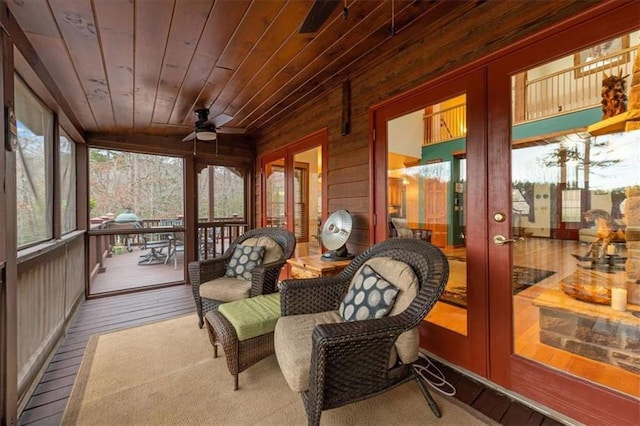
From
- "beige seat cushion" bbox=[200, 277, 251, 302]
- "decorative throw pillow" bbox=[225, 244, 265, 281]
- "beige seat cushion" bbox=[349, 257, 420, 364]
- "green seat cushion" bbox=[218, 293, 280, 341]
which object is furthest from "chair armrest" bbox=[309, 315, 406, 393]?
"decorative throw pillow" bbox=[225, 244, 265, 281]

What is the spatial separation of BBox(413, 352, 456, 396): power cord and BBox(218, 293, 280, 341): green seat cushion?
1.02 m

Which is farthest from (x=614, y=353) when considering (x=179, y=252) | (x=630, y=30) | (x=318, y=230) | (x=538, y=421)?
(x=179, y=252)

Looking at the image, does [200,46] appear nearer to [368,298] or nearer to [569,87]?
[368,298]

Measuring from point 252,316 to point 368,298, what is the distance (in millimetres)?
842

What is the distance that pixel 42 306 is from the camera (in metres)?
2.29

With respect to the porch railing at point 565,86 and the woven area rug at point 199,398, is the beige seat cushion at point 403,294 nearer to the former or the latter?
the woven area rug at point 199,398

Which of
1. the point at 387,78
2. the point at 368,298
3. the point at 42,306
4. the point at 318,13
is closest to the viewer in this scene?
the point at 318,13

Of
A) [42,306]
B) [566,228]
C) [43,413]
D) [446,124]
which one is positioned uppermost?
[446,124]

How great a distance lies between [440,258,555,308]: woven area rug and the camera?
1.82 metres

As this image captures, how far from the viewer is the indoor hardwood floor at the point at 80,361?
166cm

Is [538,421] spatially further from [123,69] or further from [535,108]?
[123,69]

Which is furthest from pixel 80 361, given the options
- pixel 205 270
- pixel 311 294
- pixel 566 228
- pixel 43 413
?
pixel 566 228

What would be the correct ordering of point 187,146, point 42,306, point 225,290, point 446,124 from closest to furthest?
point 446,124 < point 42,306 < point 225,290 < point 187,146

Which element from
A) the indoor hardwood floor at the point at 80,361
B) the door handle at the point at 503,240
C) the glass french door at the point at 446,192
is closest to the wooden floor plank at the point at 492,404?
the indoor hardwood floor at the point at 80,361
